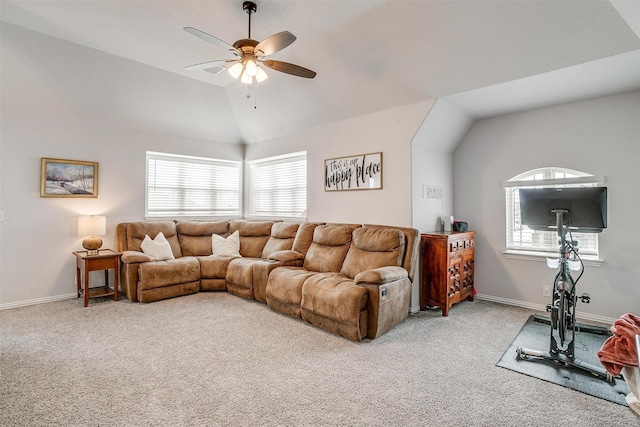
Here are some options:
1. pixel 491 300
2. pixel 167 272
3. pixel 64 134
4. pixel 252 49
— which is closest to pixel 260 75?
pixel 252 49

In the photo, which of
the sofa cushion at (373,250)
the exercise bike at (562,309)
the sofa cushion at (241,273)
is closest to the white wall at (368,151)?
the sofa cushion at (373,250)

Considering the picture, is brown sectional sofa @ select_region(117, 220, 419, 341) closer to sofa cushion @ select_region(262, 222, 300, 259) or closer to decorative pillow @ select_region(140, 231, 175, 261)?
sofa cushion @ select_region(262, 222, 300, 259)

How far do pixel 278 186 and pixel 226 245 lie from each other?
1.49 m

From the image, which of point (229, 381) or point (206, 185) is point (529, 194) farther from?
point (206, 185)

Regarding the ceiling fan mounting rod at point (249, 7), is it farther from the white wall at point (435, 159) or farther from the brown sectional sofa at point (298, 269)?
the brown sectional sofa at point (298, 269)

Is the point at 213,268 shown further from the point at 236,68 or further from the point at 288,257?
the point at 236,68

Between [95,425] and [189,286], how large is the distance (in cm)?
280

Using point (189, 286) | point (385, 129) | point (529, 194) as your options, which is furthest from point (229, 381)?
point (385, 129)

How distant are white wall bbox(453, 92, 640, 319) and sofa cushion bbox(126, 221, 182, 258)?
449cm

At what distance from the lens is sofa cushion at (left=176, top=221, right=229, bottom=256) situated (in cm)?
526

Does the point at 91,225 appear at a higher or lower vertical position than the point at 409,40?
lower

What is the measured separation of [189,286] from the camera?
181 inches

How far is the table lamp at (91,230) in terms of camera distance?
168 inches

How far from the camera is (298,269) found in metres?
4.09
